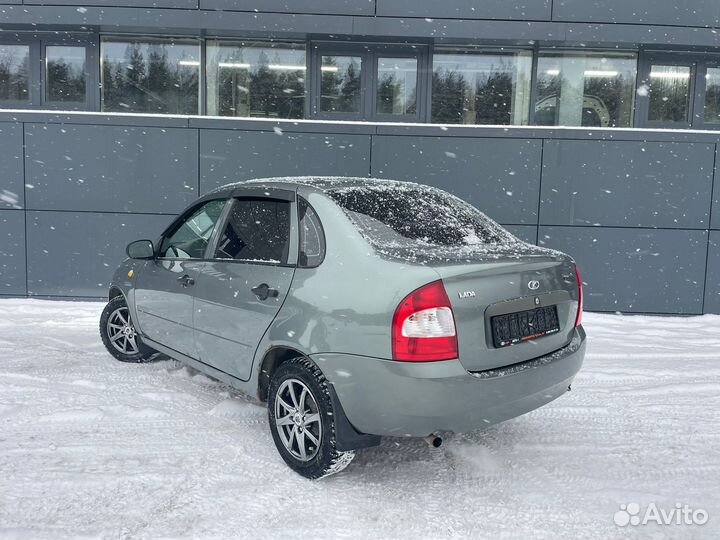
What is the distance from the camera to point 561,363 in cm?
342

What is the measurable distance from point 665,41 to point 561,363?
6837 mm

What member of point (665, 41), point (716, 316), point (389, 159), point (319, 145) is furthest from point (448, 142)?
point (716, 316)

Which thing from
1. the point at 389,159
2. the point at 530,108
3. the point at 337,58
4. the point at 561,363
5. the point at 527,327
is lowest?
the point at 561,363

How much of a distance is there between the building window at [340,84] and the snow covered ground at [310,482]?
501cm

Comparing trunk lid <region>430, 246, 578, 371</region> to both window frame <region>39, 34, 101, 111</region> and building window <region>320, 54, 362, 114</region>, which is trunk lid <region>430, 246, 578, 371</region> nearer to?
building window <region>320, 54, 362, 114</region>

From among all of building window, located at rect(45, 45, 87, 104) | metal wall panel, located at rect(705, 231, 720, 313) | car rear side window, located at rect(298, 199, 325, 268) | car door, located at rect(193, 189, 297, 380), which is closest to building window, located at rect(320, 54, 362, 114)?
building window, located at rect(45, 45, 87, 104)

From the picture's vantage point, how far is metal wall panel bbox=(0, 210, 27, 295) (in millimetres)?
8633

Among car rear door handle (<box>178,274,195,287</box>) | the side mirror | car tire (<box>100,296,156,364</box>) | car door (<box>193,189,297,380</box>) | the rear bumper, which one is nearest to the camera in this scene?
the rear bumper

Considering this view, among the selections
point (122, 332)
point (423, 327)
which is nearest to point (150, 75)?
Answer: point (122, 332)

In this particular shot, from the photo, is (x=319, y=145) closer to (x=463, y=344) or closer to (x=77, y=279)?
(x=77, y=279)

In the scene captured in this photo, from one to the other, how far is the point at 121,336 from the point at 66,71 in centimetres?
524

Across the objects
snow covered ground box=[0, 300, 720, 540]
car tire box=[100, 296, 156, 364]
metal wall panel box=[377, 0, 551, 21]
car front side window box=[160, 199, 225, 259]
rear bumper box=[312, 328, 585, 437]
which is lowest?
snow covered ground box=[0, 300, 720, 540]

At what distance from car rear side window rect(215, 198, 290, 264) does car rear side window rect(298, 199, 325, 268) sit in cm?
13

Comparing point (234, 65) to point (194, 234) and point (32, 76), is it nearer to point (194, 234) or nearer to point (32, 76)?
point (32, 76)
